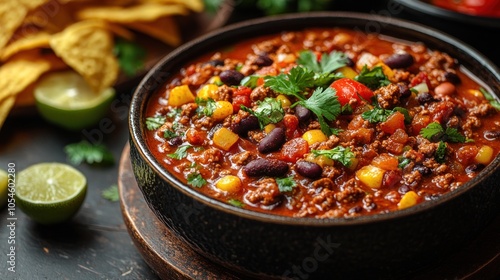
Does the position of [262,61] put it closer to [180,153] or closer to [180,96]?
[180,96]

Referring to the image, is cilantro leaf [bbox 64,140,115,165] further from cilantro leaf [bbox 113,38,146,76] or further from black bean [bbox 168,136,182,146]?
black bean [bbox 168,136,182,146]

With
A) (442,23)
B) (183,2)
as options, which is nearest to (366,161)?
(442,23)

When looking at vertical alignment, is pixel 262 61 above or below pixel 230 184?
above

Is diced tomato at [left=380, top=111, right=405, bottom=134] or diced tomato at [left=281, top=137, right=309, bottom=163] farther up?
diced tomato at [left=380, top=111, right=405, bottom=134]

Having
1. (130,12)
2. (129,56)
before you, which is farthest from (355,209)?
(130,12)

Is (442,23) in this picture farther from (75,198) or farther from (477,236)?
(75,198)

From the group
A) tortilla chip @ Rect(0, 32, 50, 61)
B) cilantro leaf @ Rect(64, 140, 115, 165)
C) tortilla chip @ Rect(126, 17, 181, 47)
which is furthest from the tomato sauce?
tortilla chip @ Rect(0, 32, 50, 61)
